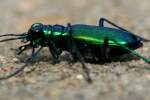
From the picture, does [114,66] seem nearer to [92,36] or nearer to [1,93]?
[92,36]

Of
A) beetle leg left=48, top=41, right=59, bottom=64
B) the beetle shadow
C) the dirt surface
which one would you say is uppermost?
beetle leg left=48, top=41, right=59, bottom=64

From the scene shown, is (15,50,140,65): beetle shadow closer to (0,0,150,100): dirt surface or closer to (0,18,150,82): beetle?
(0,0,150,100): dirt surface

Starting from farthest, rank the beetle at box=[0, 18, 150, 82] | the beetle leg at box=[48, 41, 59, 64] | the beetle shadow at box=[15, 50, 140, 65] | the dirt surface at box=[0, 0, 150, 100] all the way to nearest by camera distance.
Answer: the beetle shadow at box=[15, 50, 140, 65]
the beetle leg at box=[48, 41, 59, 64]
the beetle at box=[0, 18, 150, 82]
the dirt surface at box=[0, 0, 150, 100]

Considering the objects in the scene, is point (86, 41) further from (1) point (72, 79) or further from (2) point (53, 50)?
(1) point (72, 79)

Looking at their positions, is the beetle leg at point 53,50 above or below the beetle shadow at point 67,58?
above

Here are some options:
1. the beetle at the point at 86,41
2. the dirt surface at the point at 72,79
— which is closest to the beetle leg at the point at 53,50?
the beetle at the point at 86,41

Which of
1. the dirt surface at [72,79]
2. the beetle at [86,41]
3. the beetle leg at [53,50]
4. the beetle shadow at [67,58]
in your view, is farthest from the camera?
the beetle shadow at [67,58]

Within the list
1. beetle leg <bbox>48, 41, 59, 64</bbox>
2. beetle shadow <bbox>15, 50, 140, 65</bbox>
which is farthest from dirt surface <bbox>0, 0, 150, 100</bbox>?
beetle leg <bbox>48, 41, 59, 64</bbox>

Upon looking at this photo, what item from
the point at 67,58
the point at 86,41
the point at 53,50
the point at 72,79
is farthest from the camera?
the point at 67,58

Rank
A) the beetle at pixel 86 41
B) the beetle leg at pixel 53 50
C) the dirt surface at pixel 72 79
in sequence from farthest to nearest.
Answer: the beetle leg at pixel 53 50
the beetle at pixel 86 41
the dirt surface at pixel 72 79

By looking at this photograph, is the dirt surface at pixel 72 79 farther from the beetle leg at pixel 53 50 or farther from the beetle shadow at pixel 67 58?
the beetle leg at pixel 53 50

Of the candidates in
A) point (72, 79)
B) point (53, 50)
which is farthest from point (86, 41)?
point (72, 79)

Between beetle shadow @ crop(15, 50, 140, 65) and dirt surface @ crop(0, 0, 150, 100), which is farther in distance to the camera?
beetle shadow @ crop(15, 50, 140, 65)
